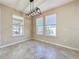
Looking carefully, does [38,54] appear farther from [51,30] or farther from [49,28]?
[49,28]

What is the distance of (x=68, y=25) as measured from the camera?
454 centimetres

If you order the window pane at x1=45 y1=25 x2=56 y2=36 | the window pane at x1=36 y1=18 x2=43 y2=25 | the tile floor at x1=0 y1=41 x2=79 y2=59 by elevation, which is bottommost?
the tile floor at x1=0 y1=41 x2=79 y2=59

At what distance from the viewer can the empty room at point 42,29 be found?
12.1ft

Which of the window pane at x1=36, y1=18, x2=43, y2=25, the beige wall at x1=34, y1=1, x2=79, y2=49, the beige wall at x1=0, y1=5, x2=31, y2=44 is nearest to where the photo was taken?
the beige wall at x1=34, y1=1, x2=79, y2=49

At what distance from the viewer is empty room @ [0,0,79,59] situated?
3.70m

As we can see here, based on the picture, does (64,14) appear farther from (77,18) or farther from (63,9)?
(77,18)

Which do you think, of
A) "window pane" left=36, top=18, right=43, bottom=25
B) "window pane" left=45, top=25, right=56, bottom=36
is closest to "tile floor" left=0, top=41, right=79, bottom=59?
"window pane" left=45, top=25, right=56, bottom=36

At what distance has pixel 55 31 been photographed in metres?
5.54

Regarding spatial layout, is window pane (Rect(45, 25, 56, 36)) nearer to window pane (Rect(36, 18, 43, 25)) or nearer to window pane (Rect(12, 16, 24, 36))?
window pane (Rect(36, 18, 43, 25))

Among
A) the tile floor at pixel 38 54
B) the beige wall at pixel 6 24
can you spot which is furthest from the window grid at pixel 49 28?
the beige wall at pixel 6 24

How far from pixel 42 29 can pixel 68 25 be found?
2.61 meters

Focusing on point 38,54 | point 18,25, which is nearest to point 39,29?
point 18,25

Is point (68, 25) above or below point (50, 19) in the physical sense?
below

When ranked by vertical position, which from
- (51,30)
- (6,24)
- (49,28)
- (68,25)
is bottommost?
(51,30)
